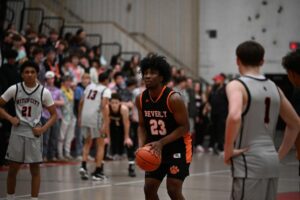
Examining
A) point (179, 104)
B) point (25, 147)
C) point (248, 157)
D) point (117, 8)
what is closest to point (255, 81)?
point (248, 157)

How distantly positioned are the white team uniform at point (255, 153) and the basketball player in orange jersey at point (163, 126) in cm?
226

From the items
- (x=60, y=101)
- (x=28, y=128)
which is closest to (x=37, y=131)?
(x=28, y=128)

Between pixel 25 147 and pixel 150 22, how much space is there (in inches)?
820

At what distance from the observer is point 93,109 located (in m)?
15.6

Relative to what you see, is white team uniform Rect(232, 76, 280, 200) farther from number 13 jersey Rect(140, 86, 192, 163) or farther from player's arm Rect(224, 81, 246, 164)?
number 13 jersey Rect(140, 86, 192, 163)

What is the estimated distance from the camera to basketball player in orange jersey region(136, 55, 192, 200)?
28.8 ft

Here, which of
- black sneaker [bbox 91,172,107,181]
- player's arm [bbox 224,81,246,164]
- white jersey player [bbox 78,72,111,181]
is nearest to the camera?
player's arm [bbox 224,81,246,164]

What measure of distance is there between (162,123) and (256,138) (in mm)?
2482

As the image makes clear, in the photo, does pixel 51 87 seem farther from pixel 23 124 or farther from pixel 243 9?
pixel 243 9

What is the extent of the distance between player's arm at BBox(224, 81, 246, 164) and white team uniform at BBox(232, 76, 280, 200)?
0.29 feet

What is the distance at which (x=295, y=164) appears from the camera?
20734mm

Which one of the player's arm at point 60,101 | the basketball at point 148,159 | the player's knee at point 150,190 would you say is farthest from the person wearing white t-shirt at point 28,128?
the player's arm at point 60,101

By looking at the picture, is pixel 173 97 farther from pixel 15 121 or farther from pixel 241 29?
pixel 241 29

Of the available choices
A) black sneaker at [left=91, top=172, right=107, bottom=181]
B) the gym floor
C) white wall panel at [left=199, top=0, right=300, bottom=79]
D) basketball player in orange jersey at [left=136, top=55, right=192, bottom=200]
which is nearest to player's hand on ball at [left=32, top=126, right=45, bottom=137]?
the gym floor
